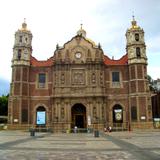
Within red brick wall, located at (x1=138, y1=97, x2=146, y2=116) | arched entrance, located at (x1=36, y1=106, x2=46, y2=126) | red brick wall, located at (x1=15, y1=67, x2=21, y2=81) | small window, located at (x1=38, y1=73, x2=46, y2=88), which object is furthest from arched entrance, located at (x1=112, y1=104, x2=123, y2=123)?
red brick wall, located at (x1=15, y1=67, x2=21, y2=81)

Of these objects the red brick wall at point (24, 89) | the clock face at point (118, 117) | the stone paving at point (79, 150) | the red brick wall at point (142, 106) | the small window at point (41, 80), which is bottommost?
the stone paving at point (79, 150)

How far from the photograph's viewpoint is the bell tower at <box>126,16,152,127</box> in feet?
162

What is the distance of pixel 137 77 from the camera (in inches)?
2002

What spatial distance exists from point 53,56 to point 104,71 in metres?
10.5

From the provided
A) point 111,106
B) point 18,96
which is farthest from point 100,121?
point 18,96

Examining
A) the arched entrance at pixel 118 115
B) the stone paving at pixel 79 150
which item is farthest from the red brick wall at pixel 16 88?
the stone paving at pixel 79 150

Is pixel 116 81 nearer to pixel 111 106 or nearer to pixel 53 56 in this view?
pixel 111 106

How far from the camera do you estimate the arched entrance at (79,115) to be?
5341 centimetres

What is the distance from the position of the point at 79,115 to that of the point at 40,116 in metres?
7.44

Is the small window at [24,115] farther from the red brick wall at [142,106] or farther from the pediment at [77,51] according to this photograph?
the red brick wall at [142,106]

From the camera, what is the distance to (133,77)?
51469mm

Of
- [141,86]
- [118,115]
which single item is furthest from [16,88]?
[141,86]

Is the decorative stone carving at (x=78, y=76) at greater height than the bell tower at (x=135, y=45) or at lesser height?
lesser

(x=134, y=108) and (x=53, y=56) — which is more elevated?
(x=53, y=56)
